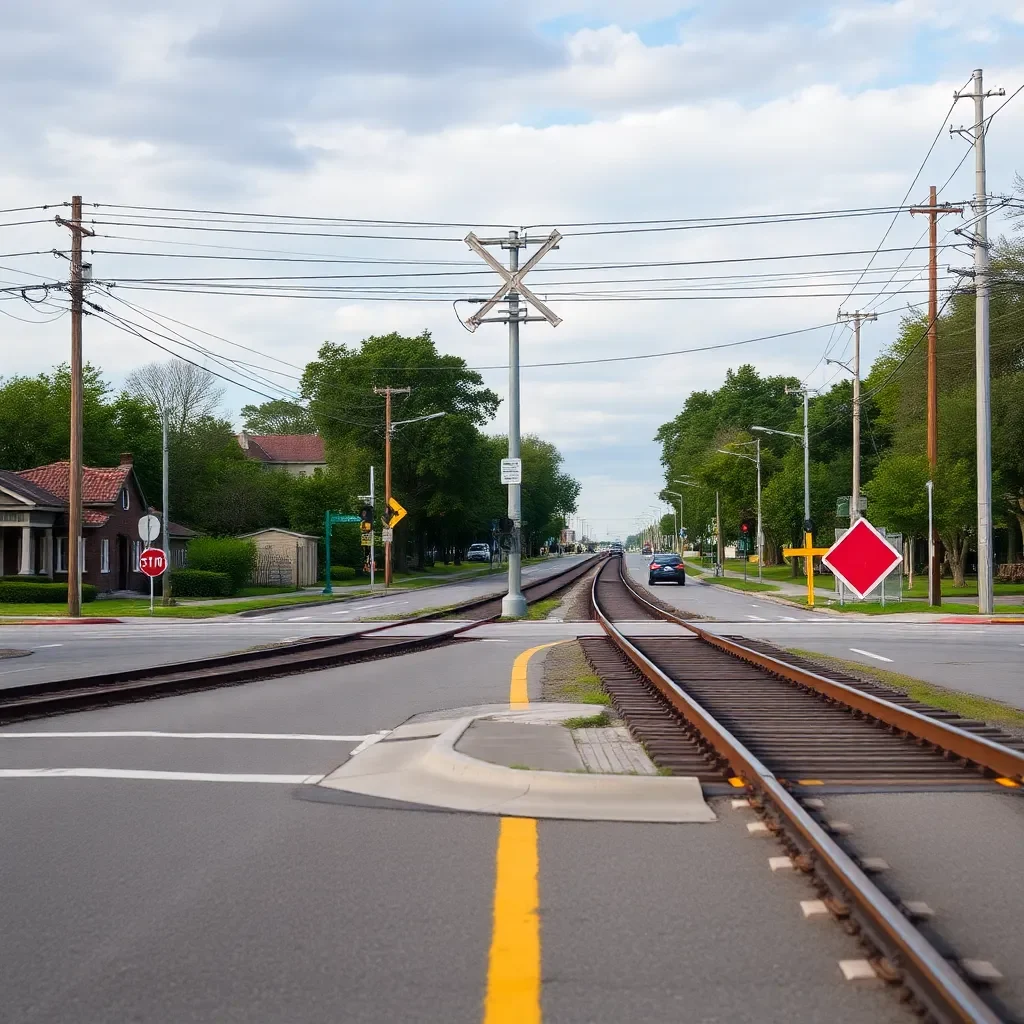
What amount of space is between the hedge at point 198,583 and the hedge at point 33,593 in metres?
4.85

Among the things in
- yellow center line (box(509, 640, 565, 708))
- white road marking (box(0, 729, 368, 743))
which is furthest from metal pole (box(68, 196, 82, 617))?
white road marking (box(0, 729, 368, 743))

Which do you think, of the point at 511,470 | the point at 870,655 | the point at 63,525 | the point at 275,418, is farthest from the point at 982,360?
the point at 275,418

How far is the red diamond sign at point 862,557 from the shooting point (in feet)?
73.4

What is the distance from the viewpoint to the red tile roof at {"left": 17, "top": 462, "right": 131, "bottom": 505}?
52.1 meters

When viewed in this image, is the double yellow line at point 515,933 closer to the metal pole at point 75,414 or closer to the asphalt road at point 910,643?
the asphalt road at point 910,643

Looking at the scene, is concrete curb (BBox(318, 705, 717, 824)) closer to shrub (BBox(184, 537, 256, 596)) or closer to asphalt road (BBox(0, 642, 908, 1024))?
asphalt road (BBox(0, 642, 908, 1024))

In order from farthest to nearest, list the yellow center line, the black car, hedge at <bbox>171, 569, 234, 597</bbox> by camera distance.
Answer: the black car → hedge at <bbox>171, 569, 234, 597</bbox> → the yellow center line

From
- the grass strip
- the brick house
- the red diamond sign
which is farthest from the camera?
the brick house

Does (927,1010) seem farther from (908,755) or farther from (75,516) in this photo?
(75,516)

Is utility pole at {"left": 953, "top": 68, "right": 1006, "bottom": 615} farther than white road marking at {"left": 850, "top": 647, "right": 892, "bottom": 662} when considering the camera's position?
Yes

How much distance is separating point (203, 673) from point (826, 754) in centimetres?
944

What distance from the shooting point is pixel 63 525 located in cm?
5141

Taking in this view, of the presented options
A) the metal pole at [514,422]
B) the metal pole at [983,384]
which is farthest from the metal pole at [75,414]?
the metal pole at [983,384]

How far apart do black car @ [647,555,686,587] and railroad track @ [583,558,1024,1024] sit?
4619cm
